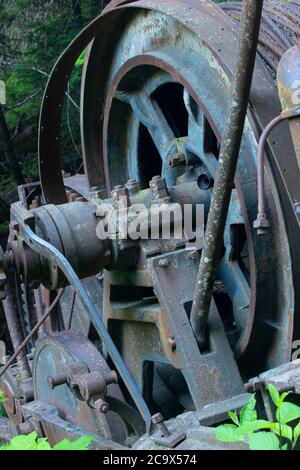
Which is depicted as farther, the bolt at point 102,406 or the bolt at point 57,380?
the bolt at point 57,380

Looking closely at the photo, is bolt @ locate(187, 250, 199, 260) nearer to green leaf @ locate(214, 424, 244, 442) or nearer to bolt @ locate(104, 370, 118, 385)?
bolt @ locate(104, 370, 118, 385)

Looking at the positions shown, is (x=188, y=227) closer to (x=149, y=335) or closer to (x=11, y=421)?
(x=149, y=335)

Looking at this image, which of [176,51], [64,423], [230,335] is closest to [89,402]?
[64,423]

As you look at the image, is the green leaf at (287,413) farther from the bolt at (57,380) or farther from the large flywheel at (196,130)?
the bolt at (57,380)

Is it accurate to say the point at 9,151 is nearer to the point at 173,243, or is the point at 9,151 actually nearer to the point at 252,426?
the point at 173,243

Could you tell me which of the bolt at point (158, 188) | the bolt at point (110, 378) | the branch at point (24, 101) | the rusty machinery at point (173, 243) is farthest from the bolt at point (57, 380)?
the branch at point (24, 101)

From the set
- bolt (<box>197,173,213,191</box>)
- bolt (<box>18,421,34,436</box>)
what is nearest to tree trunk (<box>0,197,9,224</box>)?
bolt (<box>18,421,34,436</box>)

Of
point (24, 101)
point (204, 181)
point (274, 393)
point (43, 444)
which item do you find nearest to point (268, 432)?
point (274, 393)

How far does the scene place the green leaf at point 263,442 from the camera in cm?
170

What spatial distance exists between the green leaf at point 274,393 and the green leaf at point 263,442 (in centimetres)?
20

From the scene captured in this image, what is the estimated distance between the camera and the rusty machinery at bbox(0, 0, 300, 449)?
97.7 inches

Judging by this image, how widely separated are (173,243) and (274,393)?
114cm

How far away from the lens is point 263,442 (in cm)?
171

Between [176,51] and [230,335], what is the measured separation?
144 centimetres
